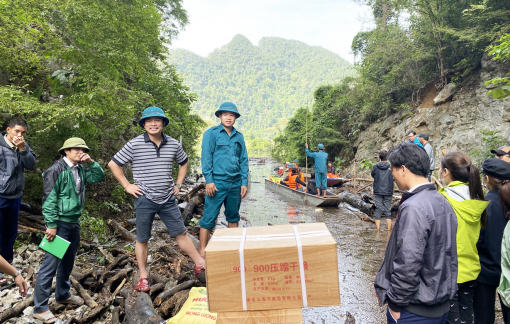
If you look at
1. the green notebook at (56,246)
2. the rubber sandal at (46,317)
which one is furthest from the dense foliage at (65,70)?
the rubber sandal at (46,317)

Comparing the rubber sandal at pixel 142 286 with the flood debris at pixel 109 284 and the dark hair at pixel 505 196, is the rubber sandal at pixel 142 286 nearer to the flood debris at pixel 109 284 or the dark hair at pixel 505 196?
the flood debris at pixel 109 284

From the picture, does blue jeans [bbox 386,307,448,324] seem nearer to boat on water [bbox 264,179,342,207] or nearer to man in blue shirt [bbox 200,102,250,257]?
man in blue shirt [bbox 200,102,250,257]

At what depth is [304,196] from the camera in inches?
456

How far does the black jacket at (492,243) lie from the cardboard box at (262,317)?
5.32ft

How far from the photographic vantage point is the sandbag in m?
2.59

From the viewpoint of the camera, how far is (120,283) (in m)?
3.77

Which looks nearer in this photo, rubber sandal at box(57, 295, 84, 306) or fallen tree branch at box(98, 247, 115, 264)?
rubber sandal at box(57, 295, 84, 306)

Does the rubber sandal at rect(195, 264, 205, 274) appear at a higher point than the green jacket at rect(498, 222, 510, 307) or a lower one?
lower

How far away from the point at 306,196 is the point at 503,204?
30.1ft

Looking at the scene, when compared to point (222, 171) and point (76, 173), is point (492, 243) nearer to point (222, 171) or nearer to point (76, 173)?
point (222, 171)

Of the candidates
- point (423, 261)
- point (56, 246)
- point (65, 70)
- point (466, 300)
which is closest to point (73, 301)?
point (56, 246)

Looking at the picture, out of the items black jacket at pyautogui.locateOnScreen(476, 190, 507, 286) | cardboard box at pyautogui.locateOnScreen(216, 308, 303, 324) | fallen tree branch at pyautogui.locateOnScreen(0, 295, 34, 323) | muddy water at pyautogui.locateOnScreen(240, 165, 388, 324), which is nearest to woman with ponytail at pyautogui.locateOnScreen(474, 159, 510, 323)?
black jacket at pyautogui.locateOnScreen(476, 190, 507, 286)

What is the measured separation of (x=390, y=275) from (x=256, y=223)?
714cm

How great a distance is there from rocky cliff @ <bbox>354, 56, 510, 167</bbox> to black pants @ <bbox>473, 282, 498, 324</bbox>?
11166 millimetres
